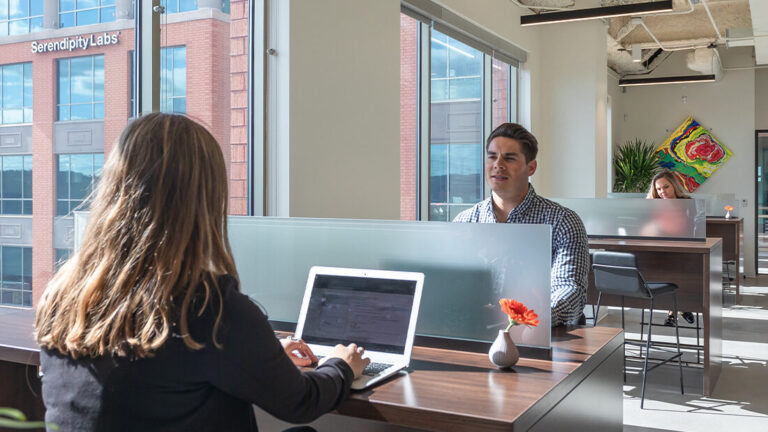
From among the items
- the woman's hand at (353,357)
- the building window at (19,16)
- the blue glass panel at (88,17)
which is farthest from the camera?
the blue glass panel at (88,17)

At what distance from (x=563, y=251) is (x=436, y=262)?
2.36 ft

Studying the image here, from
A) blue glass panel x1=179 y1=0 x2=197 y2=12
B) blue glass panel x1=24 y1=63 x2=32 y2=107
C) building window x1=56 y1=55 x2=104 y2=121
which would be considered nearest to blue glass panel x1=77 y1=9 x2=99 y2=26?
building window x1=56 y1=55 x2=104 y2=121

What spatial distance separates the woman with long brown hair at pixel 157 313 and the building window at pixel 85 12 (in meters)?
2.24

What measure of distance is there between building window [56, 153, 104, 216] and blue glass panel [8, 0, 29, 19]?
63 centimetres

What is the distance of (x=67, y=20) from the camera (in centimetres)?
325

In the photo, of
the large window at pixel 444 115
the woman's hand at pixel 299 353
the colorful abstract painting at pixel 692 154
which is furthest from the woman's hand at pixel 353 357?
the colorful abstract painting at pixel 692 154

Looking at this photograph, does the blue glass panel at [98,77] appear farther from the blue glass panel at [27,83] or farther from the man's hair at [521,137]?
the man's hair at [521,137]

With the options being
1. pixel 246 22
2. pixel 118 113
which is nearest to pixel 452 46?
pixel 246 22

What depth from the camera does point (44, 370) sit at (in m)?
1.32

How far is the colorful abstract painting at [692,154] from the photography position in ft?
38.9

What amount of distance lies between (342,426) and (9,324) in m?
1.27

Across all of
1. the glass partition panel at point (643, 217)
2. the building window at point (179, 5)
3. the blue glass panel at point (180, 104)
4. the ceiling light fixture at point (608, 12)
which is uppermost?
the ceiling light fixture at point (608, 12)

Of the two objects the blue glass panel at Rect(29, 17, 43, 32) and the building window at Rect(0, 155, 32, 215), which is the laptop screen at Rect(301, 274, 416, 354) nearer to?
the building window at Rect(0, 155, 32, 215)

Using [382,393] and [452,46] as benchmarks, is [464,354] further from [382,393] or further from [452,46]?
[452,46]
